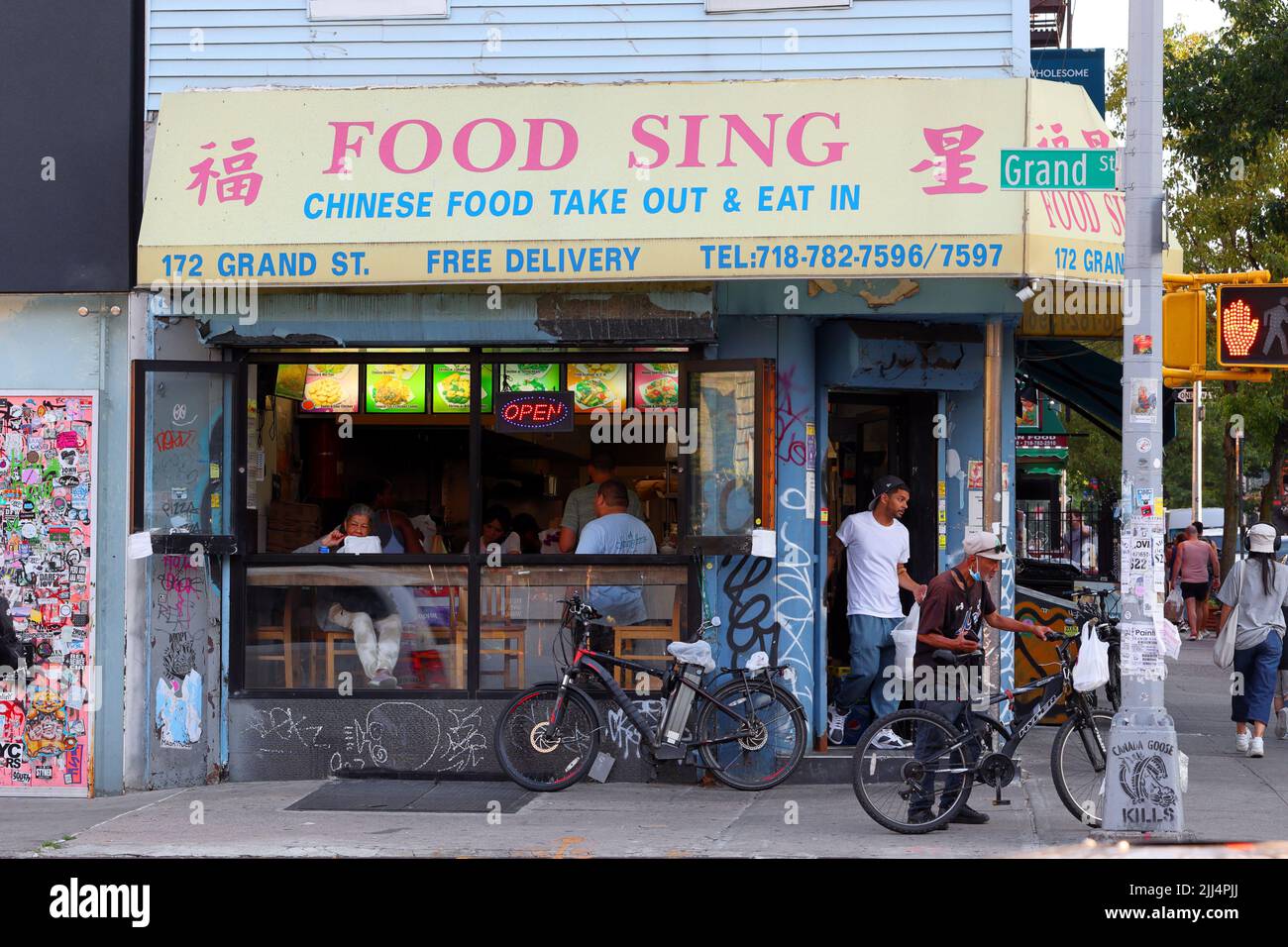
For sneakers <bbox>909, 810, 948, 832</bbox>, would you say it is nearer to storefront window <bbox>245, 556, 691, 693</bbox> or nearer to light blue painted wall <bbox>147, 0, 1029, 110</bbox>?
storefront window <bbox>245, 556, 691, 693</bbox>

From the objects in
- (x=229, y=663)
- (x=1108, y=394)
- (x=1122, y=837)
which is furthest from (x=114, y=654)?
(x=1108, y=394)

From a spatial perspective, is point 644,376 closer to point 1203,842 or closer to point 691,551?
point 691,551

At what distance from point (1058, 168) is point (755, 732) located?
3942 millimetres

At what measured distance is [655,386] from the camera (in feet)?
33.7

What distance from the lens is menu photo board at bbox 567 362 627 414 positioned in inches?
406

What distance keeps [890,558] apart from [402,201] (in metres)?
4.12

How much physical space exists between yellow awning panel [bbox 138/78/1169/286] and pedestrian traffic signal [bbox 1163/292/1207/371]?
26.3 inches

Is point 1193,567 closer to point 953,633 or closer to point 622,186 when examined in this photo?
point 953,633

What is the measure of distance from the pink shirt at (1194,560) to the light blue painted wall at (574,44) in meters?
14.3

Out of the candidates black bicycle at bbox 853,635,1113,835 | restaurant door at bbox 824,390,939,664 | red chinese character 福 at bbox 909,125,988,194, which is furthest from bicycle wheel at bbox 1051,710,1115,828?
red chinese character 福 at bbox 909,125,988,194

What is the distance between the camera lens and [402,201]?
9578 millimetres

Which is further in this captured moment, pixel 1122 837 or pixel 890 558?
pixel 890 558

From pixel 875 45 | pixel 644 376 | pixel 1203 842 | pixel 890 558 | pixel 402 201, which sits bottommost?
pixel 1203 842

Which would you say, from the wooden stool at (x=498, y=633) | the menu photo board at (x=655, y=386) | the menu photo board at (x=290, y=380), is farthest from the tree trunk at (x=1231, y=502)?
the menu photo board at (x=290, y=380)
